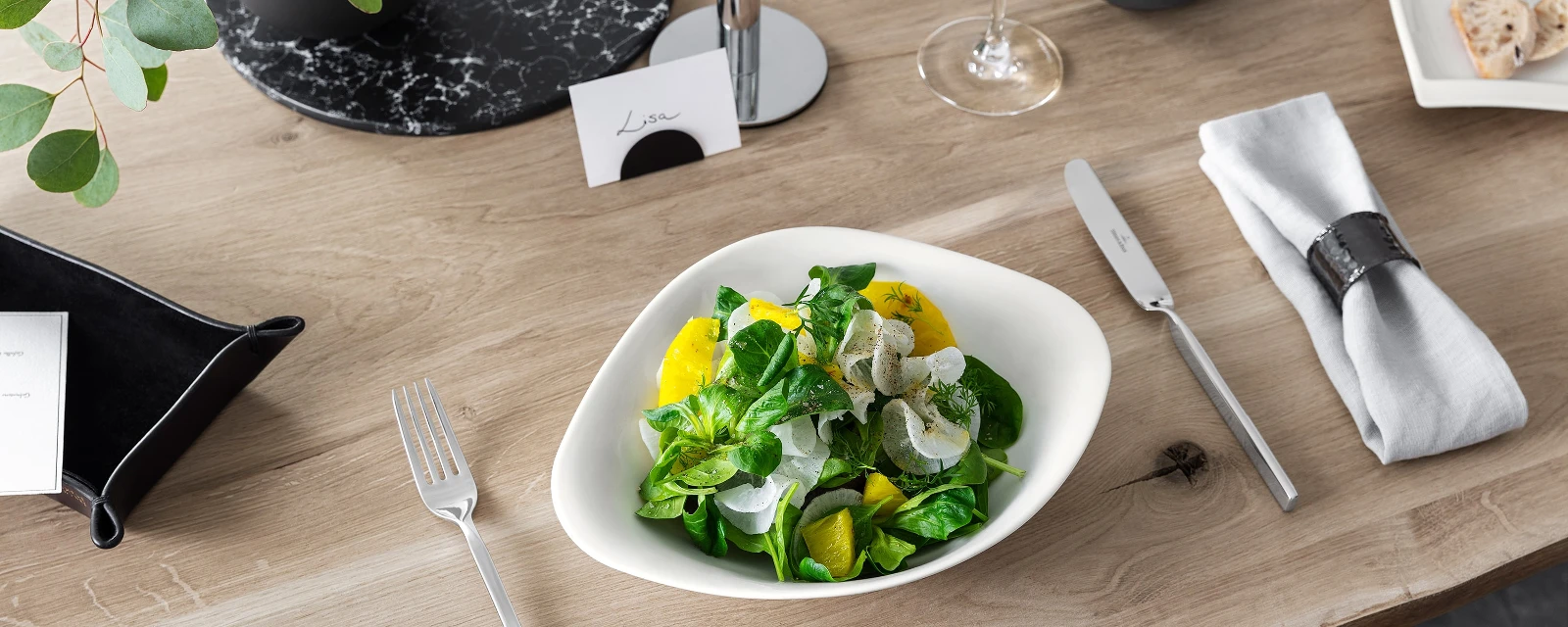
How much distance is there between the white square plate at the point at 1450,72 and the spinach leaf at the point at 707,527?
83cm

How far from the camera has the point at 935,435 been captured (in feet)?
2.14

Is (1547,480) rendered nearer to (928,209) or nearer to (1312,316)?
(1312,316)

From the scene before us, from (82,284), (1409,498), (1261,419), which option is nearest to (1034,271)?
(1261,419)

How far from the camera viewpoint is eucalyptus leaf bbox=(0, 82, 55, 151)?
2.26 ft

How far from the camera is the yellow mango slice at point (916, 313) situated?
2.37ft

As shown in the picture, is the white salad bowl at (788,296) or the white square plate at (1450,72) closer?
the white salad bowl at (788,296)

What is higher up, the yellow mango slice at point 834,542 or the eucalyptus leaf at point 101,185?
the eucalyptus leaf at point 101,185

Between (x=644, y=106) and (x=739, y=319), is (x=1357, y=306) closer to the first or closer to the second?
(x=739, y=319)

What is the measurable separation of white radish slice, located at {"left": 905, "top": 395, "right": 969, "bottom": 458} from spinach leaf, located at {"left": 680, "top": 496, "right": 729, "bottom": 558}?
0.45 feet

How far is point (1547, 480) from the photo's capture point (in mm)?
839

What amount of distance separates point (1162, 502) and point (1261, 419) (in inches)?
4.9

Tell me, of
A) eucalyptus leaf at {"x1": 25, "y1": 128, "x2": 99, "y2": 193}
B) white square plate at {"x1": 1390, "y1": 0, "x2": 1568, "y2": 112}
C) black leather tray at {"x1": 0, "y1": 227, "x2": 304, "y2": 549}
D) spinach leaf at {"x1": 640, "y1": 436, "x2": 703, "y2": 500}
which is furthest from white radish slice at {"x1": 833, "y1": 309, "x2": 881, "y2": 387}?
white square plate at {"x1": 1390, "y1": 0, "x2": 1568, "y2": 112}

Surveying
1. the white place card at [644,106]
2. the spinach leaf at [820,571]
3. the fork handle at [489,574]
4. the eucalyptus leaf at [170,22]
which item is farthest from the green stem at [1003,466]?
the eucalyptus leaf at [170,22]

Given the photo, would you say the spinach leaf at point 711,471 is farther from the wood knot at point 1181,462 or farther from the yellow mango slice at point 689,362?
the wood knot at point 1181,462
